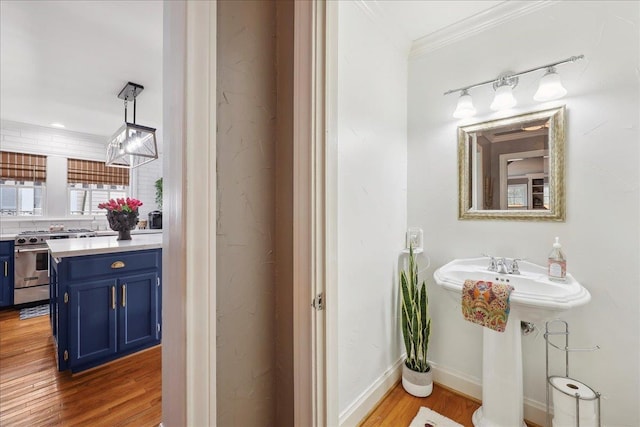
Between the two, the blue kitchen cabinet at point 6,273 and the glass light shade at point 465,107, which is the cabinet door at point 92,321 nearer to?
the blue kitchen cabinet at point 6,273

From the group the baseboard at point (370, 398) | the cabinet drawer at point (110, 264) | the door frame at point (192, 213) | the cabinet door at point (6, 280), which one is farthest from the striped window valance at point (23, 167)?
the baseboard at point (370, 398)

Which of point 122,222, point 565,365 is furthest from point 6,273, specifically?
point 565,365

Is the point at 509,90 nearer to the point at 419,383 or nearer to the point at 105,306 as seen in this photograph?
the point at 419,383

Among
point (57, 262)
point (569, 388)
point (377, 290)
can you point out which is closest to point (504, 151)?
point (377, 290)

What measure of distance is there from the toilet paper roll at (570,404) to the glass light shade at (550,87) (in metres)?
1.46

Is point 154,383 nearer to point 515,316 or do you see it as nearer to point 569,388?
point 515,316

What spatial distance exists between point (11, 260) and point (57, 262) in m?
2.31

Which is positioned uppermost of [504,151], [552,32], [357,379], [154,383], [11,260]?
[552,32]

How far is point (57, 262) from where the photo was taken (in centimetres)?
194

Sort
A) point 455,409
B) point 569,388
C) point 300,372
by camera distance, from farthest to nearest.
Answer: point 455,409 → point 569,388 → point 300,372

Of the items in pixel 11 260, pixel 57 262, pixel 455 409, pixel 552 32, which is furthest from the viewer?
pixel 11 260

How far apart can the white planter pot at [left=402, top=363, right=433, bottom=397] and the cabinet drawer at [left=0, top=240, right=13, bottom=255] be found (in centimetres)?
458

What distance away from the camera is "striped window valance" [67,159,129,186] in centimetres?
436

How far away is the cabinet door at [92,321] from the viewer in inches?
76.5
